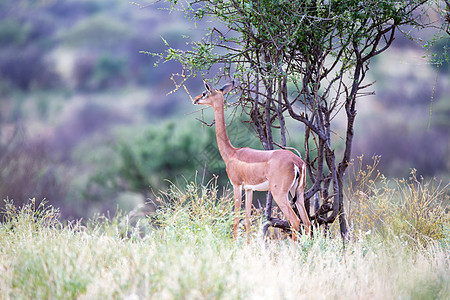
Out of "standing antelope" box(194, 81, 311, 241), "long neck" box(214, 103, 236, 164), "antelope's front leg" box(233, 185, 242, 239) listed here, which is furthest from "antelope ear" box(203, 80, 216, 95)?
"antelope's front leg" box(233, 185, 242, 239)

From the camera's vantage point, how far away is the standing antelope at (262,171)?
478 cm

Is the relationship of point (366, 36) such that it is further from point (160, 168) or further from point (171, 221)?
point (160, 168)

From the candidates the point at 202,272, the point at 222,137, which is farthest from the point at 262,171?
the point at 202,272

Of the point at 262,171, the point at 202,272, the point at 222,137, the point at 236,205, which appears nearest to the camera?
the point at 202,272

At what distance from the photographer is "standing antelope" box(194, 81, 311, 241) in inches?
188

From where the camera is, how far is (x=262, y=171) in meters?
4.82

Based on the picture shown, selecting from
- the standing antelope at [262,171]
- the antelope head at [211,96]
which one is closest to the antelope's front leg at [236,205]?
the standing antelope at [262,171]

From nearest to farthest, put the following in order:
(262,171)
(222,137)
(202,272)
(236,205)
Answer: (202,272), (262,171), (236,205), (222,137)

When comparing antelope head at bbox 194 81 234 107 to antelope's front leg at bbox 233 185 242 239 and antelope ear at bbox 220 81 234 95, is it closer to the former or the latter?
antelope ear at bbox 220 81 234 95

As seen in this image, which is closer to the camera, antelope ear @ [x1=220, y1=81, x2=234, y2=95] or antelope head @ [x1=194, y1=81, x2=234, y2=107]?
antelope head @ [x1=194, y1=81, x2=234, y2=107]

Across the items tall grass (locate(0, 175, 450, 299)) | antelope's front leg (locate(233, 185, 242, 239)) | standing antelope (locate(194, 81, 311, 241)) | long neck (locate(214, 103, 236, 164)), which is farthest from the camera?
long neck (locate(214, 103, 236, 164))

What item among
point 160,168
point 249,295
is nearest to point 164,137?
point 160,168

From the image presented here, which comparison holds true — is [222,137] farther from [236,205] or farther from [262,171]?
[236,205]

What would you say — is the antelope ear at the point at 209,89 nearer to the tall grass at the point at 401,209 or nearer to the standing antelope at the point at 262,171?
the standing antelope at the point at 262,171
